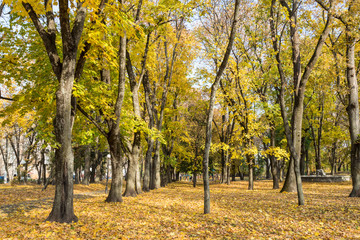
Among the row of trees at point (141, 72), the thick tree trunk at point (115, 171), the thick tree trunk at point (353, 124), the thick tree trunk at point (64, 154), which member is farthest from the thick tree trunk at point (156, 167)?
the thick tree trunk at point (353, 124)

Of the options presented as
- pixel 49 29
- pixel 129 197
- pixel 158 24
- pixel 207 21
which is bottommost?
pixel 129 197

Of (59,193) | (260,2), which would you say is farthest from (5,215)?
(260,2)

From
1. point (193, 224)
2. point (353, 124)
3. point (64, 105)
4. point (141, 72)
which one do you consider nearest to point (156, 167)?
point (141, 72)

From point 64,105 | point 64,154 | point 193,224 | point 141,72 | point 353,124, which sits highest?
point 141,72

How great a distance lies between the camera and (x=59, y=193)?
6195 mm

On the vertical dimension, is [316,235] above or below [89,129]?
below

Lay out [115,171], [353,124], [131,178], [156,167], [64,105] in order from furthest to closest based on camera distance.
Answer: [156,167] → [131,178] → [353,124] → [115,171] → [64,105]

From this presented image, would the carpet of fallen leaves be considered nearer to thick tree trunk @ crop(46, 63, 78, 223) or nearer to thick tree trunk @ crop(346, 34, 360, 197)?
thick tree trunk @ crop(46, 63, 78, 223)

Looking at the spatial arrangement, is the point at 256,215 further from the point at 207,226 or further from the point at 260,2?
the point at 260,2

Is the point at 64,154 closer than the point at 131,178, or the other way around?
the point at 64,154

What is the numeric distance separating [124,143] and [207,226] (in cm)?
698

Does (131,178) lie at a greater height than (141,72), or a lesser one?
lesser

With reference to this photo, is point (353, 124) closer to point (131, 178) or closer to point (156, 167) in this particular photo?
point (131, 178)

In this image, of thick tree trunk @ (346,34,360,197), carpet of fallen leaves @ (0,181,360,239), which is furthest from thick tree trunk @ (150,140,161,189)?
thick tree trunk @ (346,34,360,197)
